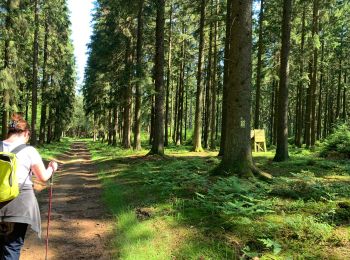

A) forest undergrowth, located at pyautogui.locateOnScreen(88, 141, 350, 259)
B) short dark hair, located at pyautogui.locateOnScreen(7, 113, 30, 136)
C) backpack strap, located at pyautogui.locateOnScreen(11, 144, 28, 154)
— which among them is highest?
short dark hair, located at pyautogui.locateOnScreen(7, 113, 30, 136)

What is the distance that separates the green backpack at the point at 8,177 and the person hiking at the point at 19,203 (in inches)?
4.2

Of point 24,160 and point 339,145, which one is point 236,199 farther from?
point 339,145

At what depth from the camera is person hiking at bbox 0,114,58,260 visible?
385 centimetres

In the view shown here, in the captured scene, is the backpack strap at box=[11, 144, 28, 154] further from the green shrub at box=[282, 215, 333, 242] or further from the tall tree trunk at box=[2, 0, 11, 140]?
the tall tree trunk at box=[2, 0, 11, 140]

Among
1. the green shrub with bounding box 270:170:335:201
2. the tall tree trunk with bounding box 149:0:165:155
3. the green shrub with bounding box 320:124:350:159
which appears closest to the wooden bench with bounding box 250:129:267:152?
the green shrub with bounding box 320:124:350:159

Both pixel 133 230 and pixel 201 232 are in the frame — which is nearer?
pixel 201 232

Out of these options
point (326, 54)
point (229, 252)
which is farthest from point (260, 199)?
point (326, 54)

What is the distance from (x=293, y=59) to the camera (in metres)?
27.5

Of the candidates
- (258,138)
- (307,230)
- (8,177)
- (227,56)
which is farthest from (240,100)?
(258,138)

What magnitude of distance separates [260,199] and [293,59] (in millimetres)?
22356

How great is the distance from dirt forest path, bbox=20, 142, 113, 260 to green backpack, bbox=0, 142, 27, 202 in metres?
2.57

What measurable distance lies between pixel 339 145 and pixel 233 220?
12047 millimetres

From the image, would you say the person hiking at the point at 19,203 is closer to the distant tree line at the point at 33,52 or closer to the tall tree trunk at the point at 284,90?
the tall tree trunk at the point at 284,90

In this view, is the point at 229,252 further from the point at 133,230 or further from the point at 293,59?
the point at 293,59
